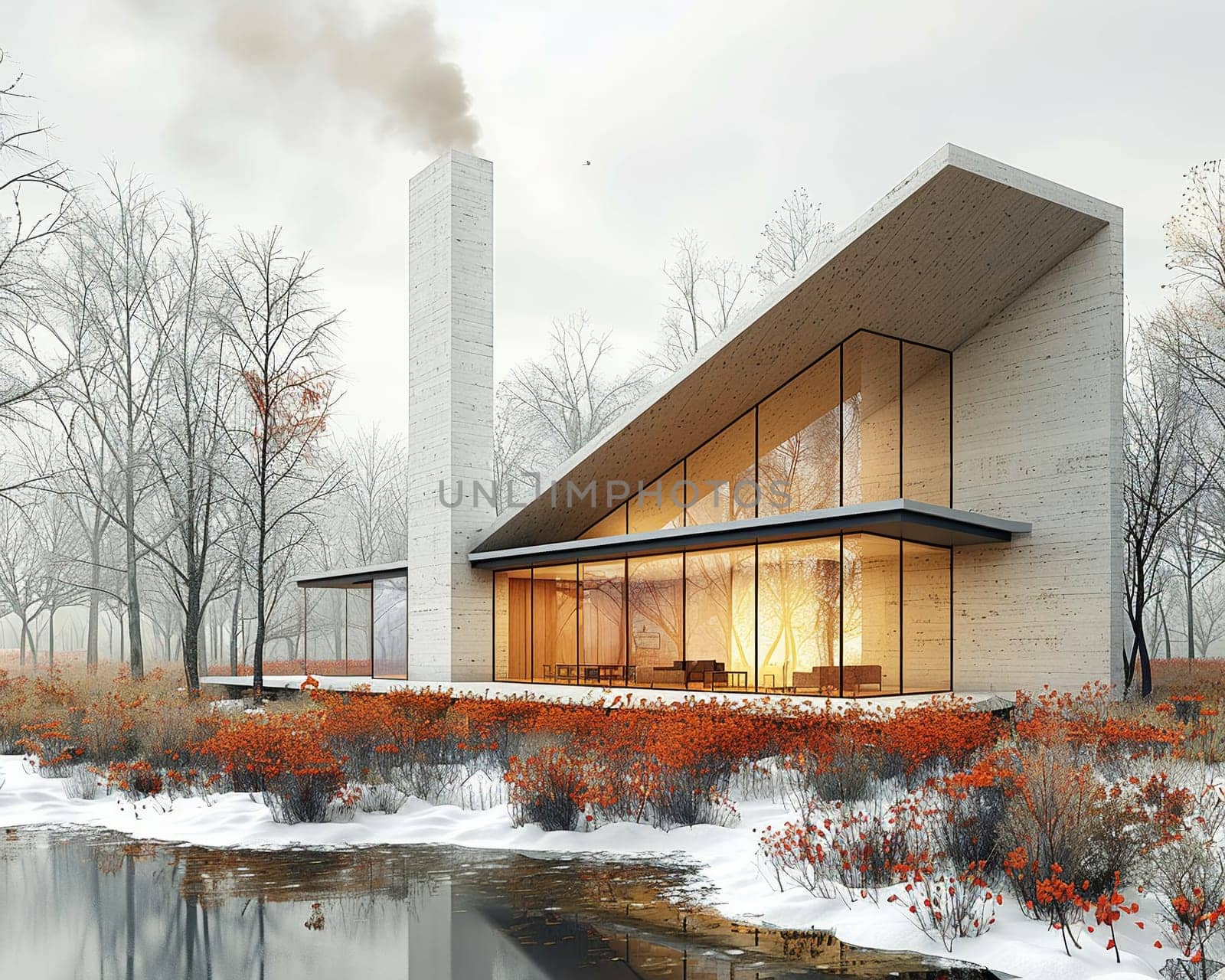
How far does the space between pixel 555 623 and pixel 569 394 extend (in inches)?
712

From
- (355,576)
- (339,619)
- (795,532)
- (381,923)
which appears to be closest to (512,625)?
(355,576)

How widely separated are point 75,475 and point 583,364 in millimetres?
19193

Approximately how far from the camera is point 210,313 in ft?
74.6

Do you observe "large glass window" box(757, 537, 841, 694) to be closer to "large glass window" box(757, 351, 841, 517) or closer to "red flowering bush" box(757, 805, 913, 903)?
"large glass window" box(757, 351, 841, 517)

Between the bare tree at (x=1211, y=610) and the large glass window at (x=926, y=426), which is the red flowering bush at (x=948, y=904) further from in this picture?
the bare tree at (x=1211, y=610)

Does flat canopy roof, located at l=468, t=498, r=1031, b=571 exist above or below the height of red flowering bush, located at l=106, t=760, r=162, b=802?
above

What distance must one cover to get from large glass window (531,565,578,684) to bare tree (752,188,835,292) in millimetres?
13477

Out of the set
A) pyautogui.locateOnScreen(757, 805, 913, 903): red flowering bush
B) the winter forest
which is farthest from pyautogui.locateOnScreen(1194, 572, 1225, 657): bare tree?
pyautogui.locateOnScreen(757, 805, 913, 903): red flowering bush

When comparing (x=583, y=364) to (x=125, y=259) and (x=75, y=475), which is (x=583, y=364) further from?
(x=75, y=475)

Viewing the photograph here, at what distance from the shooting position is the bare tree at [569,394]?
121 ft

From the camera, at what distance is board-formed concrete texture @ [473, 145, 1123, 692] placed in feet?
52.0

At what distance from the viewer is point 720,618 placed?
17828 millimetres

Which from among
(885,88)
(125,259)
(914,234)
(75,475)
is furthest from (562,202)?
(914,234)

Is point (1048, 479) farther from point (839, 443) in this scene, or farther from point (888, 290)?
point (888, 290)
